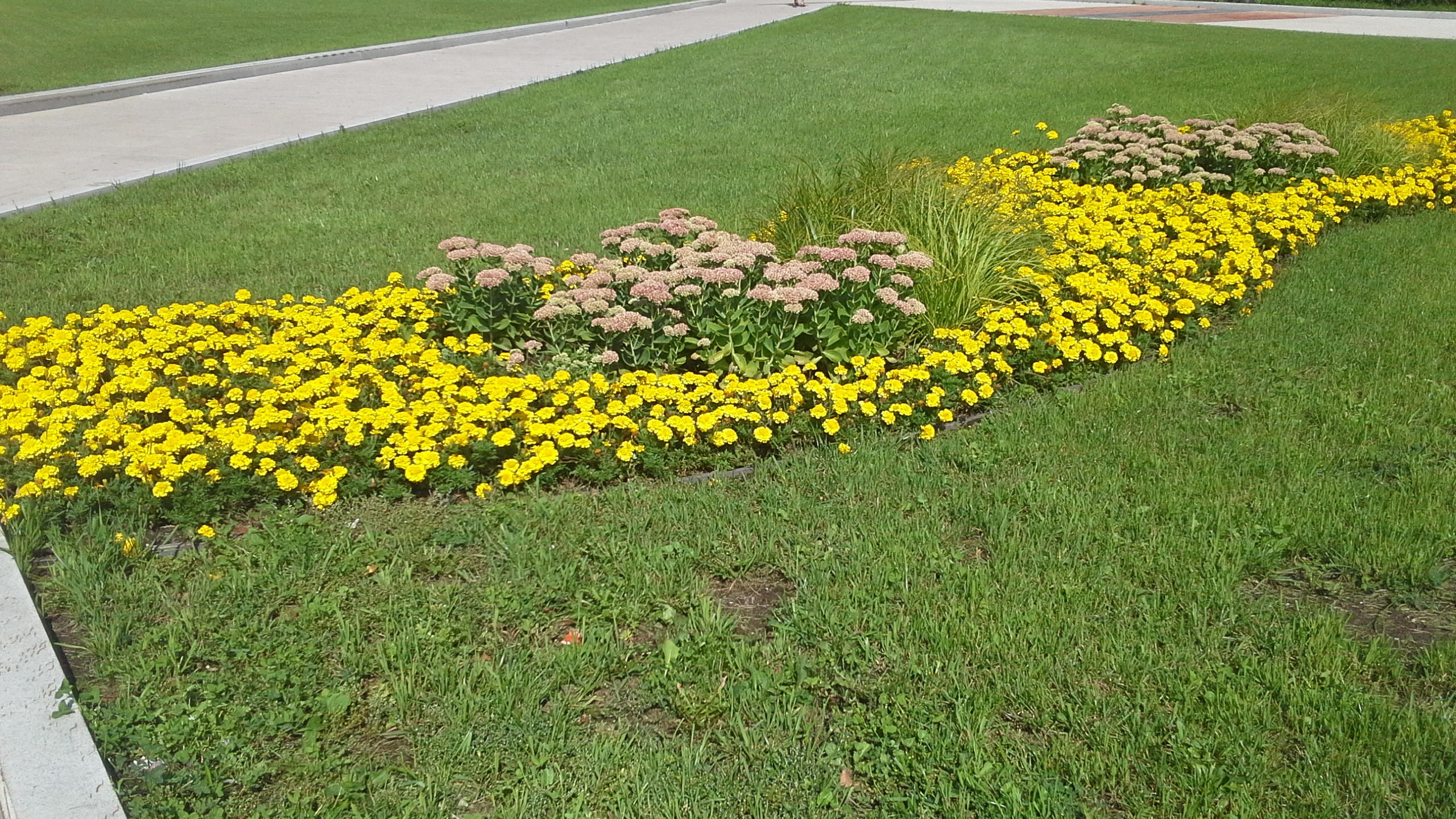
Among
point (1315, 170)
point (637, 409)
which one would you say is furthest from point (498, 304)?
point (1315, 170)

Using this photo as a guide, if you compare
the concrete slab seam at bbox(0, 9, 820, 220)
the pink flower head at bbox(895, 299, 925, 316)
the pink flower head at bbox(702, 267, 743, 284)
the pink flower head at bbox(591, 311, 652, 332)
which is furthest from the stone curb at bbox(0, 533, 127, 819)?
the concrete slab seam at bbox(0, 9, 820, 220)

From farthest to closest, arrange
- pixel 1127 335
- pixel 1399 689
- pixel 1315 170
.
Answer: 1. pixel 1315 170
2. pixel 1127 335
3. pixel 1399 689

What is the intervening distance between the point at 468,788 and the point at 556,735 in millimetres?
276

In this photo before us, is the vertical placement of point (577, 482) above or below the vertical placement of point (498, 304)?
below

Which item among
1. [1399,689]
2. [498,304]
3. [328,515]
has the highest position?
[498,304]

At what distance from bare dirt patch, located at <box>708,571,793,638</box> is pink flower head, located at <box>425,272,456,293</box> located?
2.44 meters

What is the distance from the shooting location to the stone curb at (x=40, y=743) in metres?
2.71

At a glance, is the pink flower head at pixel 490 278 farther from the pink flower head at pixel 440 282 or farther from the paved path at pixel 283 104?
the paved path at pixel 283 104

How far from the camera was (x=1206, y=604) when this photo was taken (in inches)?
138

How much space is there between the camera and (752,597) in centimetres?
373

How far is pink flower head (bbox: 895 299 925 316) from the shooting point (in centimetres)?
516

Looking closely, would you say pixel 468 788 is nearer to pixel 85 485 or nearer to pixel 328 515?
pixel 328 515

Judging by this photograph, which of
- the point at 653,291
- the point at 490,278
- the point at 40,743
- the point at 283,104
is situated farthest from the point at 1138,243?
the point at 283,104

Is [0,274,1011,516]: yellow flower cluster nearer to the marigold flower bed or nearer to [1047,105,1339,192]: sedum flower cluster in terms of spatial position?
the marigold flower bed
